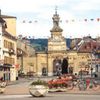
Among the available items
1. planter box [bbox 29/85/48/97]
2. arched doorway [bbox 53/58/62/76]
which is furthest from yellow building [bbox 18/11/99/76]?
planter box [bbox 29/85/48/97]

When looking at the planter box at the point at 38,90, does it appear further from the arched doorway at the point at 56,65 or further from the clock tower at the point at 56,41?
the clock tower at the point at 56,41

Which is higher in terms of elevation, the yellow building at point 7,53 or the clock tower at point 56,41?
the clock tower at point 56,41

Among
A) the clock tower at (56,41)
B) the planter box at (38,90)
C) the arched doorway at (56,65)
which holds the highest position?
the clock tower at (56,41)

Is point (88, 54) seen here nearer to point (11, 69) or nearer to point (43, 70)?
point (43, 70)

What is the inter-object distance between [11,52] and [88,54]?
6036 centimetres

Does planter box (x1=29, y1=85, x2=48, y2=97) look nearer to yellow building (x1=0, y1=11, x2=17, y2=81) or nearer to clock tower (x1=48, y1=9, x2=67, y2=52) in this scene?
yellow building (x1=0, y1=11, x2=17, y2=81)

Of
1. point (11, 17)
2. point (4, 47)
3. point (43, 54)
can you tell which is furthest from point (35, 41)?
point (4, 47)

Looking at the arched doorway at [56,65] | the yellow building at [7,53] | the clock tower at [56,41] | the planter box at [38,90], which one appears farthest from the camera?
the clock tower at [56,41]

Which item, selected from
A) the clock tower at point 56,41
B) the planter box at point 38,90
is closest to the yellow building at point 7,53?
the clock tower at point 56,41

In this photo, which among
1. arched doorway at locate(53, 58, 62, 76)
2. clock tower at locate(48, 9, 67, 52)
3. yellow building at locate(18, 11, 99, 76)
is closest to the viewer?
yellow building at locate(18, 11, 99, 76)

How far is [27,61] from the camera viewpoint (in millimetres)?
163250

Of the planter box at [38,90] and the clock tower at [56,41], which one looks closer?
the planter box at [38,90]

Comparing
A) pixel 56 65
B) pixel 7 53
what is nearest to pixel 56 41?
pixel 56 65

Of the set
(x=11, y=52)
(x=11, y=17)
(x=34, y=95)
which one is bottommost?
(x=34, y=95)
